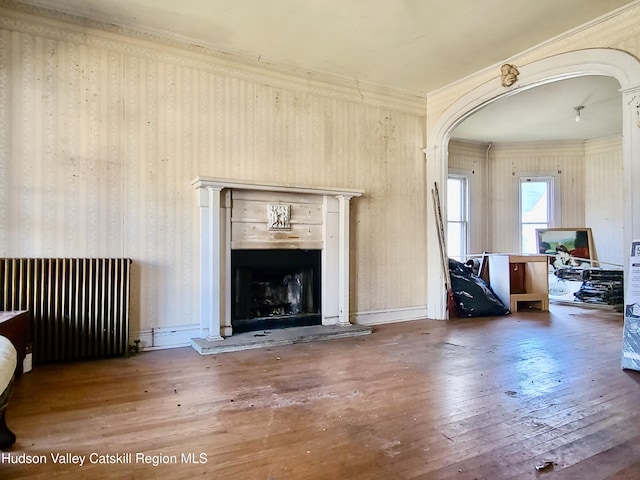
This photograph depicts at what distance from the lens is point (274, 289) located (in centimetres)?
475

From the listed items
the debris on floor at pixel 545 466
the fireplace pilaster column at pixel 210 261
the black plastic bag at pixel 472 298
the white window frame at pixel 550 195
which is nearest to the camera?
the debris on floor at pixel 545 466

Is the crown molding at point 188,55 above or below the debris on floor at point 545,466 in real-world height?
above

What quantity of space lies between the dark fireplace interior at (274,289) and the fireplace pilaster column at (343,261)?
26cm

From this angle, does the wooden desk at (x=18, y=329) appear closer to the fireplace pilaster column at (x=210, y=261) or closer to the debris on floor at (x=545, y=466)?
the fireplace pilaster column at (x=210, y=261)

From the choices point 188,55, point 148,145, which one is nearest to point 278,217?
point 148,145

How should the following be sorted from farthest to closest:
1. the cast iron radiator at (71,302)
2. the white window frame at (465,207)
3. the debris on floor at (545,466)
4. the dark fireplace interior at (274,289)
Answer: the white window frame at (465,207) → the dark fireplace interior at (274,289) → the cast iron radiator at (71,302) → the debris on floor at (545,466)

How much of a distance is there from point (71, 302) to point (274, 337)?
1.82 meters

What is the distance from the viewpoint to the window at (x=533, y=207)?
8.15m

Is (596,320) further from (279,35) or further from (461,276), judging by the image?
(279,35)

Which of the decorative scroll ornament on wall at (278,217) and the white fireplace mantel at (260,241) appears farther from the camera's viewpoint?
the decorative scroll ornament on wall at (278,217)

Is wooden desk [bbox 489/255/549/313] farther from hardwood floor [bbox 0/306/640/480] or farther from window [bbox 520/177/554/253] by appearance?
hardwood floor [bbox 0/306/640/480]

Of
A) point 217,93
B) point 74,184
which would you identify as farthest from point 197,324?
point 217,93

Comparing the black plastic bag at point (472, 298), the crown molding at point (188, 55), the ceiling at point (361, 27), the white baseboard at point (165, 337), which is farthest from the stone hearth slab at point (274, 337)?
the ceiling at point (361, 27)

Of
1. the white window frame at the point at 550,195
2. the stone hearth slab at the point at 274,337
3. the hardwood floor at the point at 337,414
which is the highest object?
the white window frame at the point at 550,195
